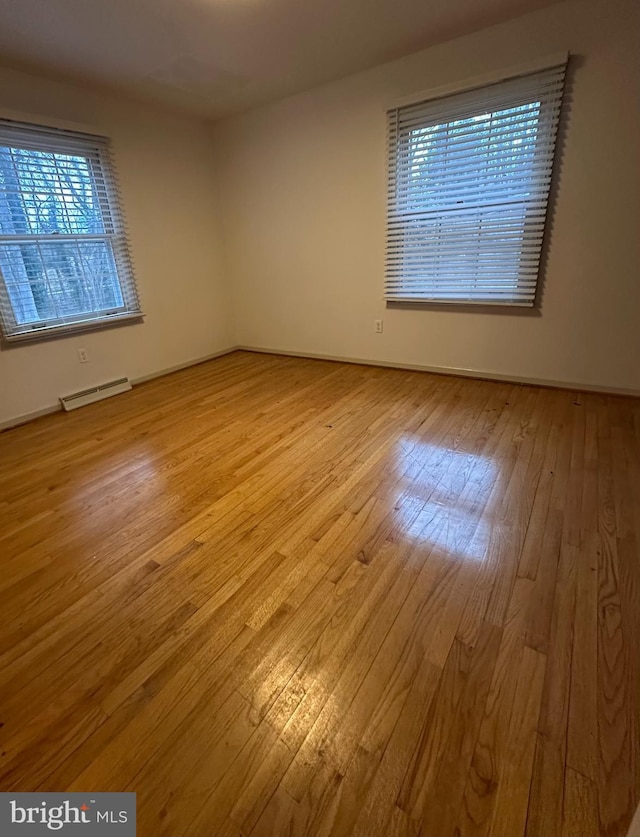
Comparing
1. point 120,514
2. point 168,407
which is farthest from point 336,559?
point 168,407

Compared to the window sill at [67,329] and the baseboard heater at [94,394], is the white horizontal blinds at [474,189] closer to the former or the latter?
the window sill at [67,329]

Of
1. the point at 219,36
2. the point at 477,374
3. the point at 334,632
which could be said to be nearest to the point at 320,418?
the point at 477,374

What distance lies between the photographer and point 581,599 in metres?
1.31

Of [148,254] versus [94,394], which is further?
[148,254]

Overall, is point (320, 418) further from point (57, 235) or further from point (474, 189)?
point (57, 235)

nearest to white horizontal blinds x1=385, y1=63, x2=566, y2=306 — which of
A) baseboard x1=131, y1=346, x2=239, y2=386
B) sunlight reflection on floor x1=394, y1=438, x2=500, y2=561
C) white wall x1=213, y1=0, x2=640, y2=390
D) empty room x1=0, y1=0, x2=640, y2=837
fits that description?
empty room x1=0, y1=0, x2=640, y2=837

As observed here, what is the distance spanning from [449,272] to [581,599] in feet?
8.66

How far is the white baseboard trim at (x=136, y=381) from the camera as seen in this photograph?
2.91 meters

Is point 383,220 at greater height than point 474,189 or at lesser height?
lesser


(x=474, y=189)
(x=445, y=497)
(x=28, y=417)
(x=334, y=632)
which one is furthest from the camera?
(x=28, y=417)

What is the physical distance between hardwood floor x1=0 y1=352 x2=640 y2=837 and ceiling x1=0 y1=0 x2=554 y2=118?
249 cm

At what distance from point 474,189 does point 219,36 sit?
199cm

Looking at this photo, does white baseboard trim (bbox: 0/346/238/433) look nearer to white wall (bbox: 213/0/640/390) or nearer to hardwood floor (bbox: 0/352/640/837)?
white wall (bbox: 213/0/640/390)

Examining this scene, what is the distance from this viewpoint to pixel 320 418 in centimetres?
279
